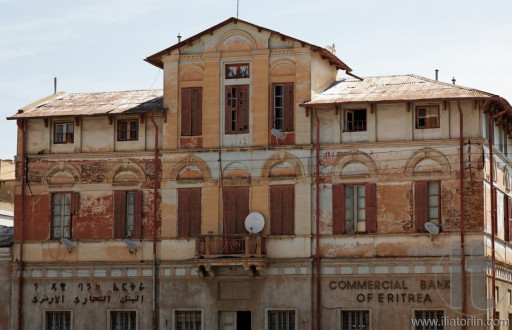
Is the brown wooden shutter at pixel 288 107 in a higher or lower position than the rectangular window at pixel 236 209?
higher

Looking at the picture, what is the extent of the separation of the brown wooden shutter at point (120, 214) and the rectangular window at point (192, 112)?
3.91 meters

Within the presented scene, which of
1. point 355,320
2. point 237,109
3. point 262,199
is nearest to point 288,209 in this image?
point 262,199

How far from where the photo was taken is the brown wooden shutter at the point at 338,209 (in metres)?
48.2

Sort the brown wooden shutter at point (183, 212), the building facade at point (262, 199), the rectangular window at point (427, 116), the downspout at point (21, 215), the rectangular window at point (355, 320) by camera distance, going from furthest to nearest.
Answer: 1. the downspout at point (21, 215)
2. the brown wooden shutter at point (183, 212)
3. the rectangular window at point (427, 116)
4. the rectangular window at point (355, 320)
5. the building facade at point (262, 199)

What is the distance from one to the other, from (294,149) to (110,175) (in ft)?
27.6

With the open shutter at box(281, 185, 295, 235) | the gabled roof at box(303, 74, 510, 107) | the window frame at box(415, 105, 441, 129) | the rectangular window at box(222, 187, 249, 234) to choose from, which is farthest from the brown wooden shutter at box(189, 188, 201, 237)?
the window frame at box(415, 105, 441, 129)

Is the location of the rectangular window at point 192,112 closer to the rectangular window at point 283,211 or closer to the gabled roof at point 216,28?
the gabled roof at point 216,28

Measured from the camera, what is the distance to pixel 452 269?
46219 mm

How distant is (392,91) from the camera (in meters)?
48.8

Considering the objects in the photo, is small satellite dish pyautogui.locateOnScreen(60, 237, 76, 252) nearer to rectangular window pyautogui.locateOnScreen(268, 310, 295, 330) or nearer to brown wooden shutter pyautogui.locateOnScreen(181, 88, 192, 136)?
brown wooden shutter pyautogui.locateOnScreen(181, 88, 192, 136)

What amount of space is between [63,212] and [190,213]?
6.07 metres

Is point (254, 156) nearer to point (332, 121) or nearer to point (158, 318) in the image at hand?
point (332, 121)

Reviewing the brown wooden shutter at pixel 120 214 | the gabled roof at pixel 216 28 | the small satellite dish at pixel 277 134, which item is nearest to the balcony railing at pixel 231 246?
the brown wooden shutter at pixel 120 214

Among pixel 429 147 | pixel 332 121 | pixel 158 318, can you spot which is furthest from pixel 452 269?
pixel 158 318
